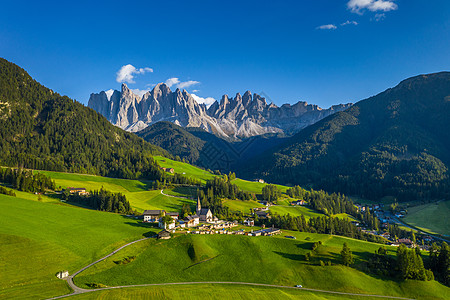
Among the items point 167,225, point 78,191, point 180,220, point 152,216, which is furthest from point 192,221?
point 78,191

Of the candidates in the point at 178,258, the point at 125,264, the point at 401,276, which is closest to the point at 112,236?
the point at 125,264

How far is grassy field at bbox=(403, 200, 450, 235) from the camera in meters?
159

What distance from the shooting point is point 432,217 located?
17475 centimetres

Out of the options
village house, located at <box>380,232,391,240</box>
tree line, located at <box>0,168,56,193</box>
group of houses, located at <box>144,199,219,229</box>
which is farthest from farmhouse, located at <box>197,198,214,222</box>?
village house, located at <box>380,232,391,240</box>

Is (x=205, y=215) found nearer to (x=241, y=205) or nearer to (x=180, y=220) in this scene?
(x=180, y=220)

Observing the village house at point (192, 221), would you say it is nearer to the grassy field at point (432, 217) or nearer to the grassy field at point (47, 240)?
the grassy field at point (47, 240)

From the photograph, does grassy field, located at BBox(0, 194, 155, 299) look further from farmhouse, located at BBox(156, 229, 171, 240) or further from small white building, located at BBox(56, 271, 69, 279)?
farmhouse, located at BBox(156, 229, 171, 240)

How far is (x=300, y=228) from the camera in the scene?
118 meters

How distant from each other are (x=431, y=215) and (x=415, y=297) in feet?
456

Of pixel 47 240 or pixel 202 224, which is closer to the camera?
pixel 47 240

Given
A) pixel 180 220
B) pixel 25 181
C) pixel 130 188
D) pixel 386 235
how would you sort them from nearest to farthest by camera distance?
pixel 180 220 < pixel 25 181 < pixel 386 235 < pixel 130 188

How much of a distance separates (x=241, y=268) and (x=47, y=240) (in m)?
51.0

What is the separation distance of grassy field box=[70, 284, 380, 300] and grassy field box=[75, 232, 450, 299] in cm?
410

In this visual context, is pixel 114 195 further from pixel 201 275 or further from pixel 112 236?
pixel 201 275
